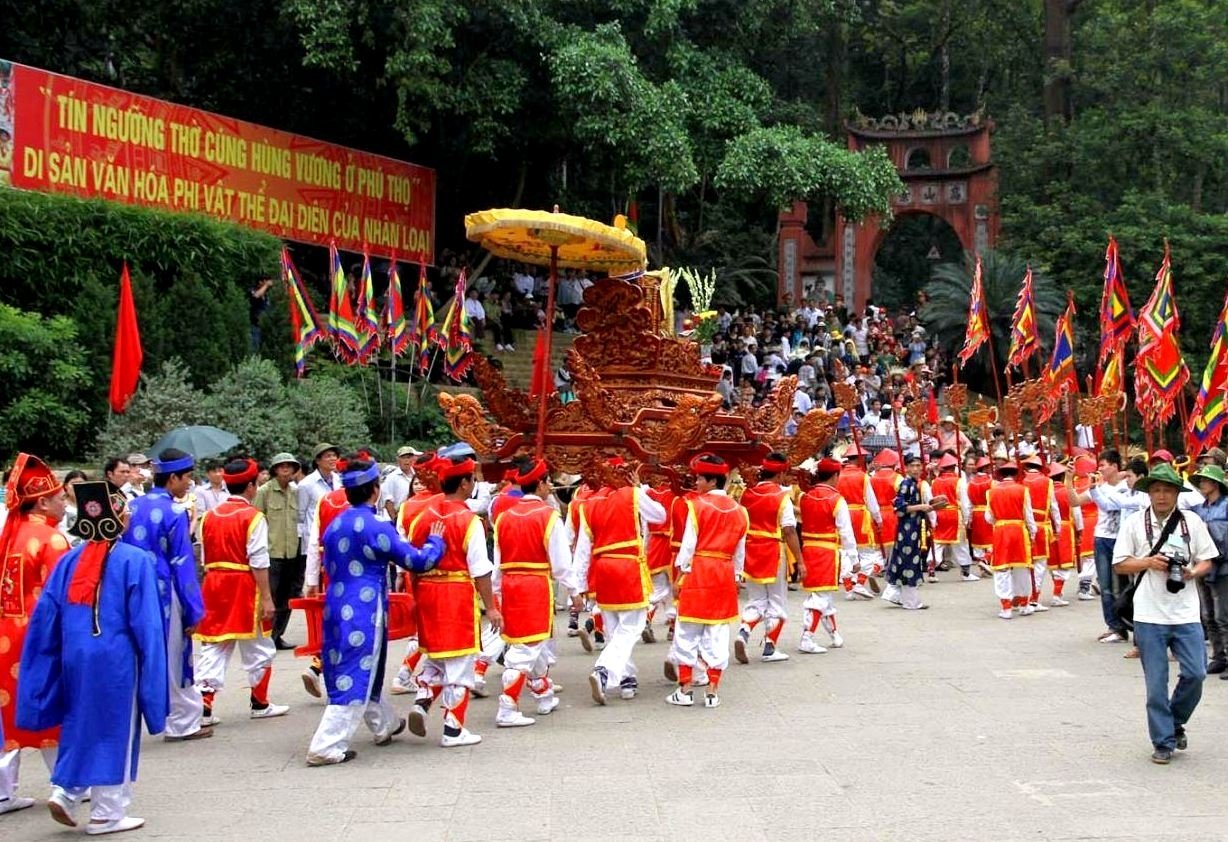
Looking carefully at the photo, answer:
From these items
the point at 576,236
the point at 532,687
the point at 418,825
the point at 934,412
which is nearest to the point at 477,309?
the point at 934,412

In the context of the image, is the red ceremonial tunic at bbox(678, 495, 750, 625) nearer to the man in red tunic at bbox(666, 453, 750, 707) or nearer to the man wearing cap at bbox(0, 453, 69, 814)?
the man in red tunic at bbox(666, 453, 750, 707)

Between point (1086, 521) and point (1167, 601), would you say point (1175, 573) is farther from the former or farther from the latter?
point (1086, 521)

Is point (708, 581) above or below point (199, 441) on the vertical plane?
below

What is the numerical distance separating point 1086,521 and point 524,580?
32.5 feet

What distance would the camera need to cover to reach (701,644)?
9875 millimetres

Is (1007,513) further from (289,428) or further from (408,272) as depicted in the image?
(408,272)

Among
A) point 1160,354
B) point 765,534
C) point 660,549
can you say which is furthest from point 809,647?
point 1160,354

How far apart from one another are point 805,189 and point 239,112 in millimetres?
11062

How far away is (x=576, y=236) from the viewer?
35.8ft

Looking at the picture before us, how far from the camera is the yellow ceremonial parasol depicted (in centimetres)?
1038

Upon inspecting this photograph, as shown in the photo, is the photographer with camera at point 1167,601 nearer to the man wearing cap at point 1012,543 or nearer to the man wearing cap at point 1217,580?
the man wearing cap at point 1217,580

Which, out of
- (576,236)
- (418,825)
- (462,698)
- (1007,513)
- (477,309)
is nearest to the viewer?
(418,825)

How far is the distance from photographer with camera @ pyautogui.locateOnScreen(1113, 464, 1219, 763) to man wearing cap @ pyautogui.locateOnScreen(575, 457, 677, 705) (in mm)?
3327

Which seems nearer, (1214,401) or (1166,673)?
(1166,673)
